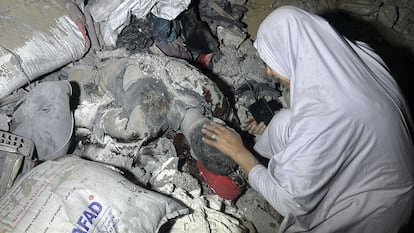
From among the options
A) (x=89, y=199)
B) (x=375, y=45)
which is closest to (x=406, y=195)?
(x=89, y=199)

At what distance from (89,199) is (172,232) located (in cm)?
50

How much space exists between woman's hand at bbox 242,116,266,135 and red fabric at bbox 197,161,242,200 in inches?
19.6

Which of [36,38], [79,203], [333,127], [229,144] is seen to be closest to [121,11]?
[36,38]

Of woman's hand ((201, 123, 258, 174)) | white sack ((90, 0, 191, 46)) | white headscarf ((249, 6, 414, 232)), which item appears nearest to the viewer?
white headscarf ((249, 6, 414, 232))

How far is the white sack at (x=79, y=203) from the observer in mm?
1330

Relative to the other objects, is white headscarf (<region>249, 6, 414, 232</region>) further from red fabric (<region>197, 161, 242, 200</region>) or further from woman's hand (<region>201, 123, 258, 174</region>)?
red fabric (<region>197, 161, 242, 200</region>)

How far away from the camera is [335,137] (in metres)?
1.33

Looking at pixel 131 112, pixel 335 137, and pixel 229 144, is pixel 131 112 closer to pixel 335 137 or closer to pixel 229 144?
pixel 229 144

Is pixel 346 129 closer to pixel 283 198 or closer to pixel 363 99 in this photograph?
pixel 363 99

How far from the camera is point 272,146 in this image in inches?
79.4

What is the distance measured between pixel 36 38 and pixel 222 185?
1.49 m

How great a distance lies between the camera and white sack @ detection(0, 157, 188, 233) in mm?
1330

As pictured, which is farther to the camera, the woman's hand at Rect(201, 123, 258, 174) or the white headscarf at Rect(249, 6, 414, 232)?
the woman's hand at Rect(201, 123, 258, 174)

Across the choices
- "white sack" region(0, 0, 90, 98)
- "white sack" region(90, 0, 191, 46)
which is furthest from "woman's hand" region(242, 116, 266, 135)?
"white sack" region(0, 0, 90, 98)
